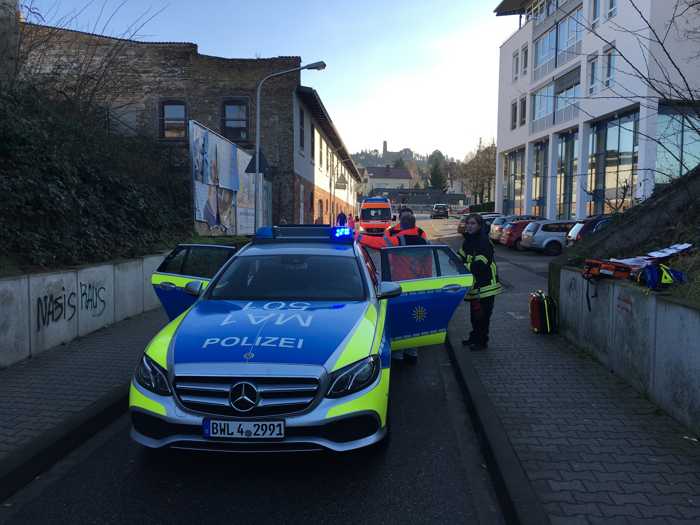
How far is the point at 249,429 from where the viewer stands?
3746 mm

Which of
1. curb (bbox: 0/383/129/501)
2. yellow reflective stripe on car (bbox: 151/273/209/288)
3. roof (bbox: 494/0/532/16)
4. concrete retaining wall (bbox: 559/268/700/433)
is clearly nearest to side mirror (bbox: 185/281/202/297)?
yellow reflective stripe on car (bbox: 151/273/209/288)

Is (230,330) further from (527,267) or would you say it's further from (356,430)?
(527,267)

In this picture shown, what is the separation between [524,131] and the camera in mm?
45500

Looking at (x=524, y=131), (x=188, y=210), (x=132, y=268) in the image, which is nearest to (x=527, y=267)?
(x=188, y=210)

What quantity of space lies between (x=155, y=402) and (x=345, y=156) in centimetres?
5094

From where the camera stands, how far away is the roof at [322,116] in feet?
97.1

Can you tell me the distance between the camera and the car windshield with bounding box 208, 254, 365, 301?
5359 mm

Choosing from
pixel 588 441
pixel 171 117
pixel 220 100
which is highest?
pixel 220 100

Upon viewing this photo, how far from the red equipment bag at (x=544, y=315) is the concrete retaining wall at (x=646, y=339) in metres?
0.85

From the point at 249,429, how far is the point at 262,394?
226mm

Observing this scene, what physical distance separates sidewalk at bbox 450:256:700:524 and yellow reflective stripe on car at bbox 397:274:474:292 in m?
1.04

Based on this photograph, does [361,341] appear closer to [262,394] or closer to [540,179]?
[262,394]

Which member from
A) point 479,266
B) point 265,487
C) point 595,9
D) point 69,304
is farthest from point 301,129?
point 265,487

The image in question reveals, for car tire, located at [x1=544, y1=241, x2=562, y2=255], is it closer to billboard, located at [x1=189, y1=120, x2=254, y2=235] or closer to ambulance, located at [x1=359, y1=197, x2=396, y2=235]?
billboard, located at [x1=189, y1=120, x2=254, y2=235]
